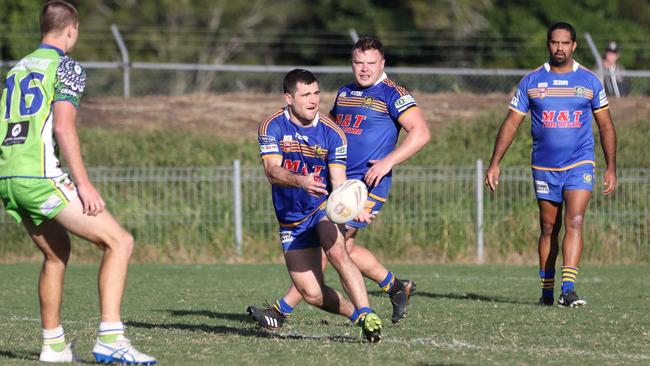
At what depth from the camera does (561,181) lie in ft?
34.1

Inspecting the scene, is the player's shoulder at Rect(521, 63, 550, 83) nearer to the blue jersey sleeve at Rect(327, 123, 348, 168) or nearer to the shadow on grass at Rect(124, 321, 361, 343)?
the blue jersey sleeve at Rect(327, 123, 348, 168)

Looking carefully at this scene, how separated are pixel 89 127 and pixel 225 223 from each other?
5.00 m

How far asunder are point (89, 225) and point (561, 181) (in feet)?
17.4

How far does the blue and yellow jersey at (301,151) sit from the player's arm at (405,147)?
39 centimetres

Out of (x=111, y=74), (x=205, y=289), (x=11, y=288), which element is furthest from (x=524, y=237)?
(x=111, y=74)

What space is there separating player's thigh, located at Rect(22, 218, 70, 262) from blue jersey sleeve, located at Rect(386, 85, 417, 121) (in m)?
2.93

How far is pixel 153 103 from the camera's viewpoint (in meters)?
22.7

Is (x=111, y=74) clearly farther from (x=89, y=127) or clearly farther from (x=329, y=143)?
(x=329, y=143)

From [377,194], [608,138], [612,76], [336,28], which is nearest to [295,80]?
[377,194]

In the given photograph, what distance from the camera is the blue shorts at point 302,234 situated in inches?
311

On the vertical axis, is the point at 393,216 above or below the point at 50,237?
below

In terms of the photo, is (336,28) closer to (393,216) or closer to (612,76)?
(612,76)

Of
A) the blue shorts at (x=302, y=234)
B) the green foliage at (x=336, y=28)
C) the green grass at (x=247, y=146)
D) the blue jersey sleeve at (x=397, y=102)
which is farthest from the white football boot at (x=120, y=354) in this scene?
the green foliage at (x=336, y=28)

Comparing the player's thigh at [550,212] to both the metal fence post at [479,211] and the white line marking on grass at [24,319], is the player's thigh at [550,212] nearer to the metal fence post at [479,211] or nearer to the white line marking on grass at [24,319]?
the white line marking on grass at [24,319]
